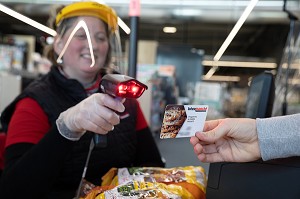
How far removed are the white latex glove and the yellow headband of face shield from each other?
0.18 meters

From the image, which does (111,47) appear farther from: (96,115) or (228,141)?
(228,141)

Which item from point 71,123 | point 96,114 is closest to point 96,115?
point 96,114

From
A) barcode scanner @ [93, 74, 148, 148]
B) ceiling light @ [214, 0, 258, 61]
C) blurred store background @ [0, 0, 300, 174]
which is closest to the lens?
barcode scanner @ [93, 74, 148, 148]

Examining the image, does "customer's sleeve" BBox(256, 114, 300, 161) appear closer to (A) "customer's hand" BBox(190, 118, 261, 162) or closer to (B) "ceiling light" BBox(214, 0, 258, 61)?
(A) "customer's hand" BBox(190, 118, 261, 162)

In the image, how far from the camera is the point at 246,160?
0.64 meters

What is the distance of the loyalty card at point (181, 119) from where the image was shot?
551 millimetres

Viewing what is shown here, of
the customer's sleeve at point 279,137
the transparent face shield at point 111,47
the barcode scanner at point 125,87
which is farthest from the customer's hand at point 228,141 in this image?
the transparent face shield at point 111,47

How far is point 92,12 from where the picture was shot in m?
0.73

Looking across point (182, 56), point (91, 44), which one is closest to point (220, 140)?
point (91, 44)

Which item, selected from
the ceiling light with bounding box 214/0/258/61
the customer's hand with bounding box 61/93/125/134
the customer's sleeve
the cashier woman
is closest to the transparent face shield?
the cashier woman

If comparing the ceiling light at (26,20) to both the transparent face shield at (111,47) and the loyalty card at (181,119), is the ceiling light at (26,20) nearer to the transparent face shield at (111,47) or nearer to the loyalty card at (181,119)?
the transparent face shield at (111,47)

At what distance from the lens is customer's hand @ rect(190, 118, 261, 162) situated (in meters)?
0.63

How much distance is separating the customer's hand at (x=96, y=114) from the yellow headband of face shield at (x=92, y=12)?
0.60 ft

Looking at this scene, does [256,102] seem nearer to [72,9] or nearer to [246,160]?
[246,160]
